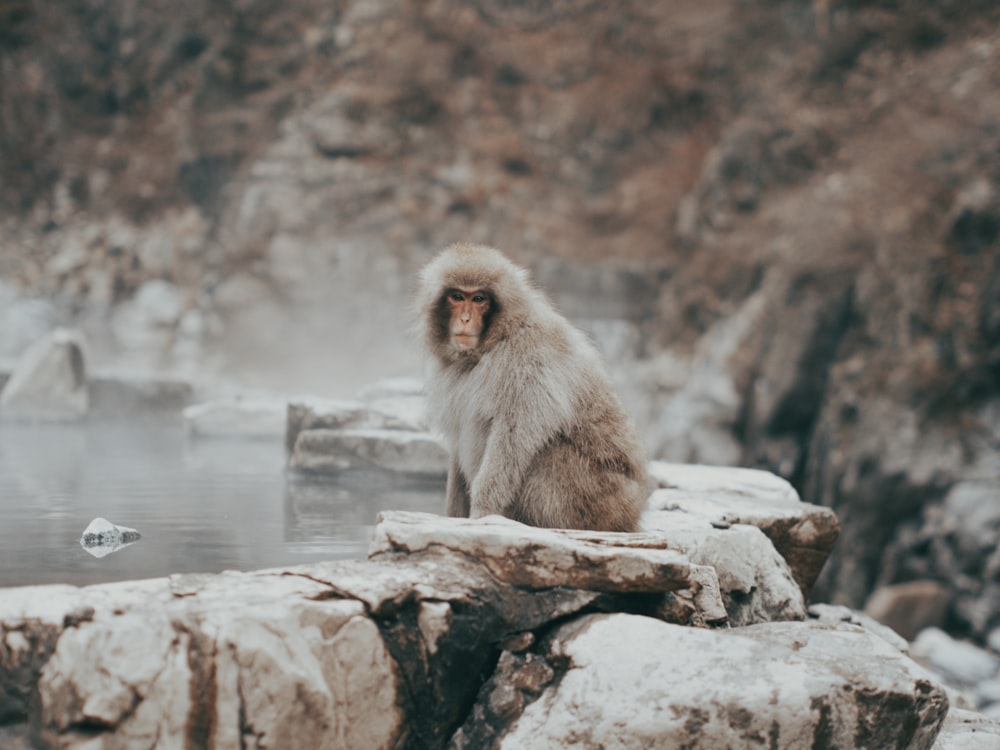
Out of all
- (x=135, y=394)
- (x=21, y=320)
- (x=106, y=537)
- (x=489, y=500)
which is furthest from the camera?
(x=21, y=320)

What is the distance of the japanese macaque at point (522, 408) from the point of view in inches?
98.8

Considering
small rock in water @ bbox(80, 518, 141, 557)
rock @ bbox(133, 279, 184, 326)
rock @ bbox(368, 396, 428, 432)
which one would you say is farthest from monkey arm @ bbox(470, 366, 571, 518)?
rock @ bbox(133, 279, 184, 326)

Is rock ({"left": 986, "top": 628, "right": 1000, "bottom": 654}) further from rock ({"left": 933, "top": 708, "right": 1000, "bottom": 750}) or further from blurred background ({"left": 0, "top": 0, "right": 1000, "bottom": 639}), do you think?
rock ({"left": 933, "top": 708, "right": 1000, "bottom": 750})

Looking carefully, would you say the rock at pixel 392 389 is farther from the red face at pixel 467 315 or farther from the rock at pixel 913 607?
the rock at pixel 913 607

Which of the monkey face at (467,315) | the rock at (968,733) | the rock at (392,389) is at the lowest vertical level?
the rock at (968,733)

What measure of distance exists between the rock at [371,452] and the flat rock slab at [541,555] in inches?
92.6

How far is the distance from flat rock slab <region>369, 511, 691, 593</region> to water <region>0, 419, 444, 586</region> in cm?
59

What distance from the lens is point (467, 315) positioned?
2547 mm

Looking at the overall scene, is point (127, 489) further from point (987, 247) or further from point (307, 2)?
point (307, 2)

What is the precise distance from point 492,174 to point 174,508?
1209cm

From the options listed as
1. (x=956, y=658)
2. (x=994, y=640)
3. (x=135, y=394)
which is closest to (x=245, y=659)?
(x=956, y=658)

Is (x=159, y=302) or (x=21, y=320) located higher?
(x=159, y=302)

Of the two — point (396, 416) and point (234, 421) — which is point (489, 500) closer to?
point (396, 416)

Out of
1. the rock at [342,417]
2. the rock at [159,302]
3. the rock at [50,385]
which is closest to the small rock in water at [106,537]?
the rock at [342,417]
